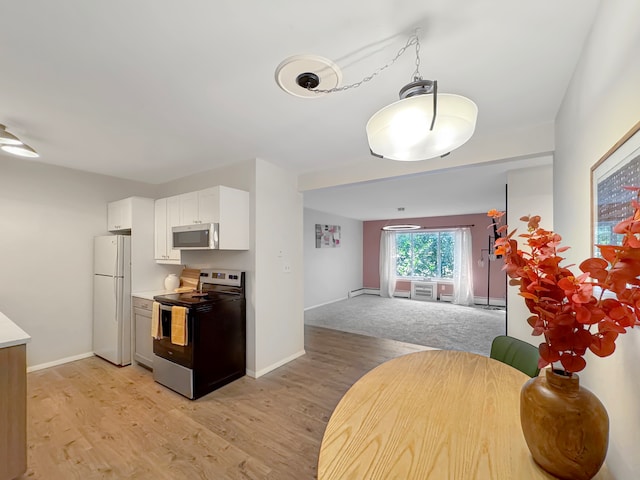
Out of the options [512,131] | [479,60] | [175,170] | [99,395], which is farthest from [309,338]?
[479,60]

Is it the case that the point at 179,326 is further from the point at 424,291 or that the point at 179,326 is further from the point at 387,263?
the point at 424,291

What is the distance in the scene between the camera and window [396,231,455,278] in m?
8.12

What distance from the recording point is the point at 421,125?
108cm

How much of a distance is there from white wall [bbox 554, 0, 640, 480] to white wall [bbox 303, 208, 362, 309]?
5407 millimetres

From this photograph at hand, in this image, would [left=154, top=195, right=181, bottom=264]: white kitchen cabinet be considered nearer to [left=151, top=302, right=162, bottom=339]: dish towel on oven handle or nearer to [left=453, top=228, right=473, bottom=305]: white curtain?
[left=151, top=302, right=162, bottom=339]: dish towel on oven handle

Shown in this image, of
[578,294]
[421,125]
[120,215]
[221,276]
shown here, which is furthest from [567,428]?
[120,215]

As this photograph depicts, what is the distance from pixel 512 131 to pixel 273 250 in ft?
8.48

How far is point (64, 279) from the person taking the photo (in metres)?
3.43

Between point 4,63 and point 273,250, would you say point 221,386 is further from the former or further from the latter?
point 4,63

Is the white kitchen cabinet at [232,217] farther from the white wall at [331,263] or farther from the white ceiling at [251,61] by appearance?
the white wall at [331,263]

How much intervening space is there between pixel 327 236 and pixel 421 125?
6.38 metres

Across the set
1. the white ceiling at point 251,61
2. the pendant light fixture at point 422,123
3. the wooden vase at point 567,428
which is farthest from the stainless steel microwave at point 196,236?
the wooden vase at point 567,428

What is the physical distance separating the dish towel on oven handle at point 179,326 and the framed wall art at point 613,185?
9.62ft

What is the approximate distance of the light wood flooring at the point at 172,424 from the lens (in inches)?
72.0
